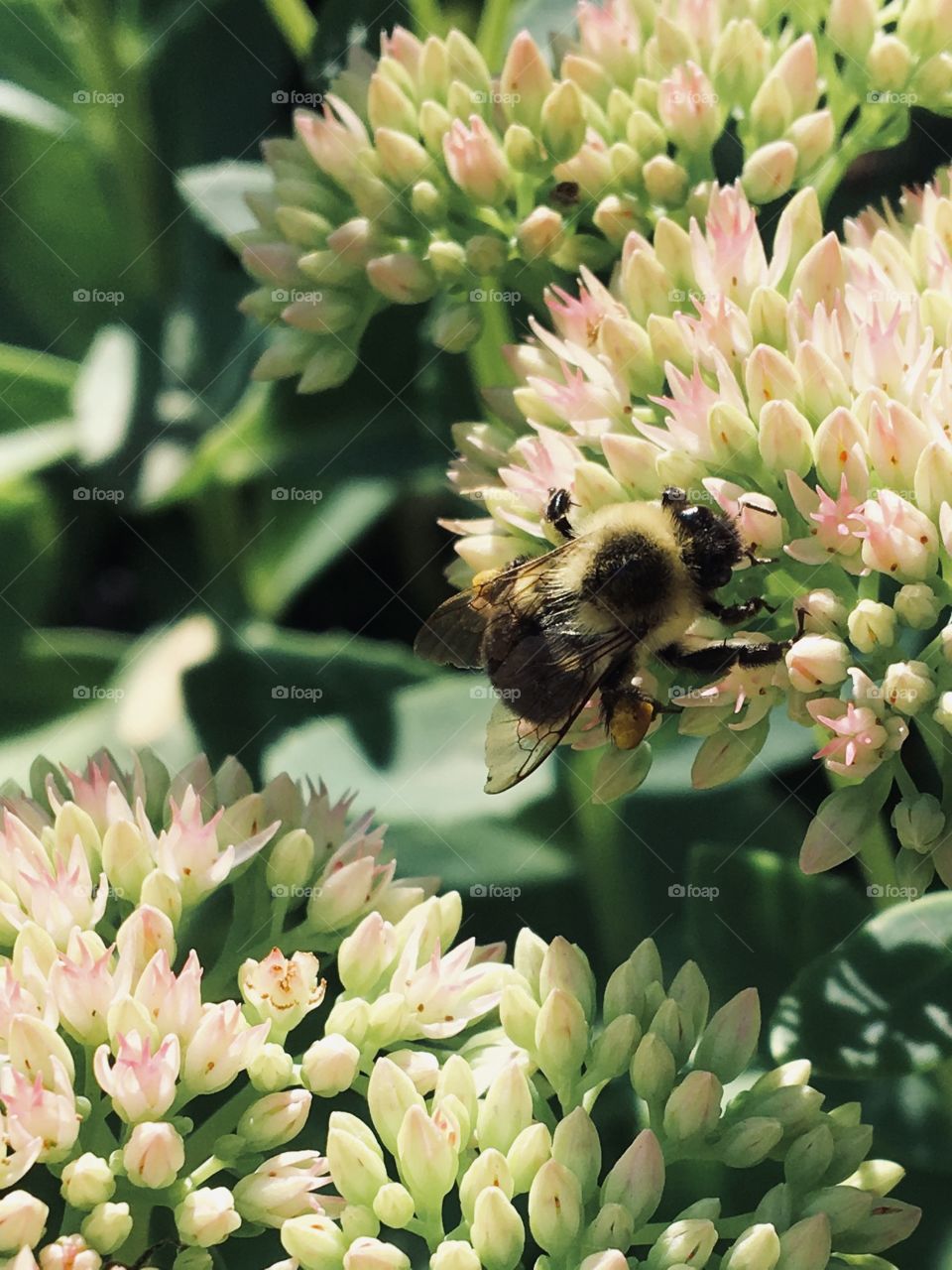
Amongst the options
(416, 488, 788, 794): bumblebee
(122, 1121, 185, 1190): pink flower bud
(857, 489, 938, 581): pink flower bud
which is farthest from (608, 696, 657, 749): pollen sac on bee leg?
(122, 1121, 185, 1190): pink flower bud

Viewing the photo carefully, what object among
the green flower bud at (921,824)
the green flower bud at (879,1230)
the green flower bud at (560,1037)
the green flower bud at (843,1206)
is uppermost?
the green flower bud at (921,824)

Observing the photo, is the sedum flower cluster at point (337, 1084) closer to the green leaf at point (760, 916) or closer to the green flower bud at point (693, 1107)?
the green flower bud at point (693, 1107)

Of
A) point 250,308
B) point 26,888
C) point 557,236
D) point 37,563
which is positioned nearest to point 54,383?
point 37,563

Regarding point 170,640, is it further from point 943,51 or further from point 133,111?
point 943,51

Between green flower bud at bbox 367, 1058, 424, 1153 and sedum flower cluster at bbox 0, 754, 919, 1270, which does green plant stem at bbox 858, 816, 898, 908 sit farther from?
green flower bud at bbox 367, 1058, 424, 1153

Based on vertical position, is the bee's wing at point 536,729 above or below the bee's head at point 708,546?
below

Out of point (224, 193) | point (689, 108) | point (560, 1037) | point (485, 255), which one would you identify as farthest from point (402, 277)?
point (560, 1037)

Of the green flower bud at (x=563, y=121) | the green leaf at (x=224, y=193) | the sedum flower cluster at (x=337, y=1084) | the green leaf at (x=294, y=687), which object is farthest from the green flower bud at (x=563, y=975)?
the green leaf at (x=224, y=193)
